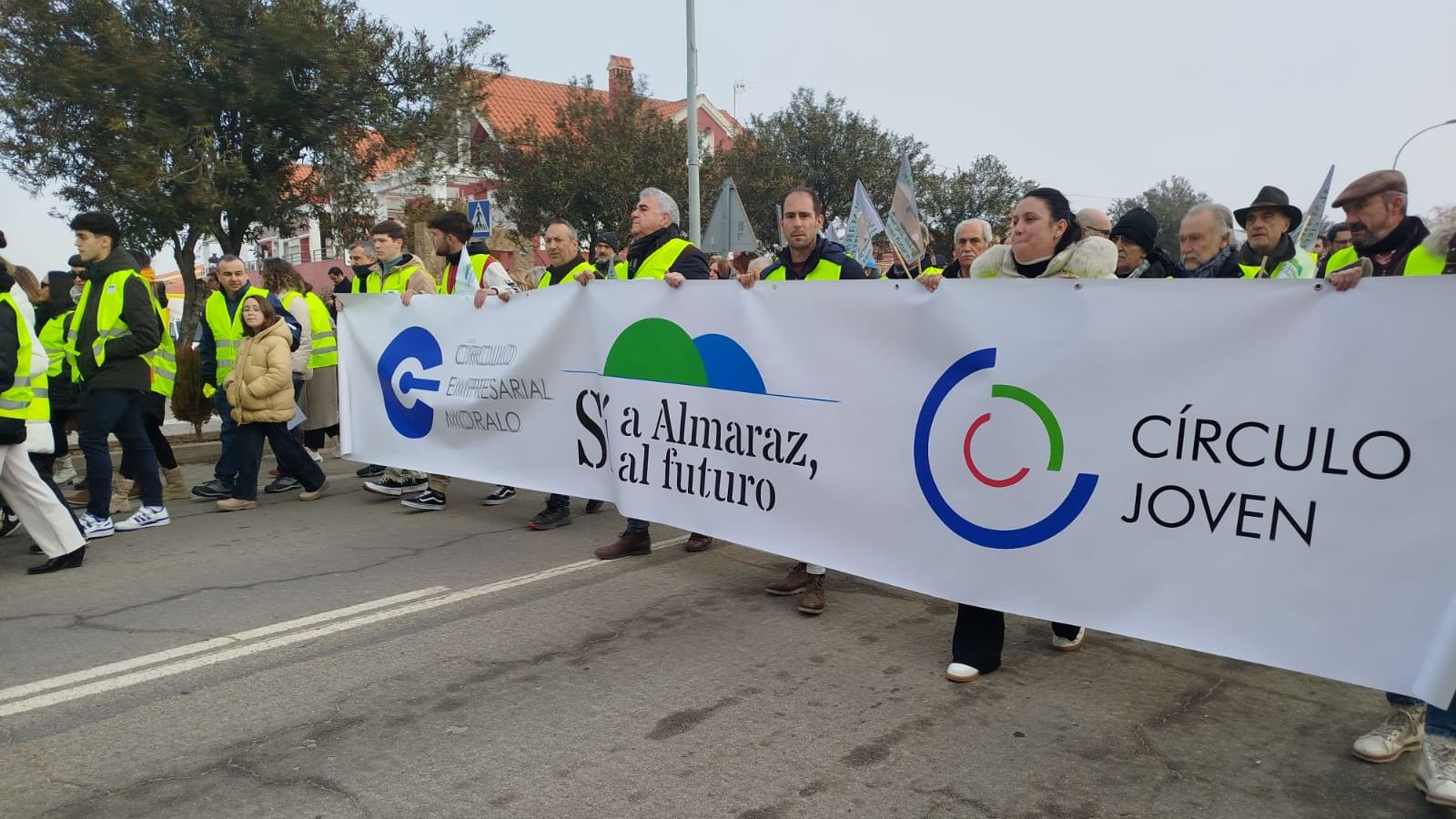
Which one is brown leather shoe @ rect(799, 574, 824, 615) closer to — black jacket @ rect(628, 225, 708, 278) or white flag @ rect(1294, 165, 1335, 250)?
black jacket @ rect(628, 225, 708, 278)

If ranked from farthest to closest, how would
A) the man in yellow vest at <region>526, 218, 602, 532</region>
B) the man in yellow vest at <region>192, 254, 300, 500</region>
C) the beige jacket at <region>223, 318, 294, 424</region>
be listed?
the man in yellow vest at <region>192, 254, 300, 500</region> → the beige jacket at <region>223, 318, 294, 424</region> → the man in yellow vest at <region>526, 218, 602, 532</region>

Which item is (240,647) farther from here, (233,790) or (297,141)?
(297,141)

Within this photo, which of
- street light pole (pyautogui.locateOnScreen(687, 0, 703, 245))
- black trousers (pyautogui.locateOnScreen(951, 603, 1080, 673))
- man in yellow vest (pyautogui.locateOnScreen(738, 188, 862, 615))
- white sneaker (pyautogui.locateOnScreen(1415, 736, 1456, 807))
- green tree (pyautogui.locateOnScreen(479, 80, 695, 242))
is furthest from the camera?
green tree (pyautogui.locateOnScreen(479, 80, 695, 242))

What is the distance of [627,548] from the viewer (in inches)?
234

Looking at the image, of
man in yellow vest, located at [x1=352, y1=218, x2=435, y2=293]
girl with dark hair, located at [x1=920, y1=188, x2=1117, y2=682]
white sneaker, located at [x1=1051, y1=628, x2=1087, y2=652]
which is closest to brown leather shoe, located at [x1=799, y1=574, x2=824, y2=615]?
girl with dark hair, located at [x1=920, y1=188, x2=1117, y2=682]

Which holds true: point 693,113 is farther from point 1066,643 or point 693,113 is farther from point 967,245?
point 1066,643

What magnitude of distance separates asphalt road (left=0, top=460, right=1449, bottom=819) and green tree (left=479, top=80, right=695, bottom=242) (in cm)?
2078

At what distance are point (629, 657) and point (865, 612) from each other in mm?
1321

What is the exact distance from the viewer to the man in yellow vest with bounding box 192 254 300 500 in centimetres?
761

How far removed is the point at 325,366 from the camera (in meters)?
8.69

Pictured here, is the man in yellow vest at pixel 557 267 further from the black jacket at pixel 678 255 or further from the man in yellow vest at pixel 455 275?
the black jacket at pixel 678 255

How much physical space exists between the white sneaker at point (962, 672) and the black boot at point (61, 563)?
4.99m

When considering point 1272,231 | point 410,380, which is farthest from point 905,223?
point 410,380

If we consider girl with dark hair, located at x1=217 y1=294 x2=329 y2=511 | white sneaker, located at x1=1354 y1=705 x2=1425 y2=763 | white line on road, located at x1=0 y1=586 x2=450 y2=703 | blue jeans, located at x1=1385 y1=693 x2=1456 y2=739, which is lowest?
white line on road, located at x1=0 y1=586 x2=450 y2=703
